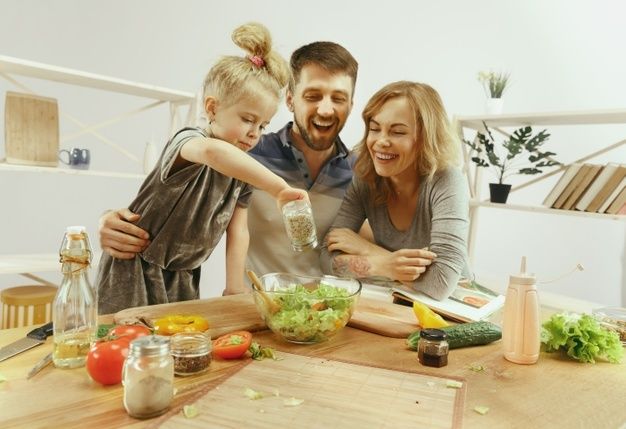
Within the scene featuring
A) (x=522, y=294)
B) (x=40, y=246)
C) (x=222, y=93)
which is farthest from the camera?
(x=40, y=246)

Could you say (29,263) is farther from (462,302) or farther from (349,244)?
(462,302)

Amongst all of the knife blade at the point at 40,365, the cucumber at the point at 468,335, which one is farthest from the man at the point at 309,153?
the knife blade at the point at 40,365

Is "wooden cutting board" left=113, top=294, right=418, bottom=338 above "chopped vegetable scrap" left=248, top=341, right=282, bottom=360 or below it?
above

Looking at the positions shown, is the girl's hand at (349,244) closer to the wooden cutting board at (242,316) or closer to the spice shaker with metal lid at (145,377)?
the wooden cutting board at (242,316)

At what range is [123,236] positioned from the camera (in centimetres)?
168

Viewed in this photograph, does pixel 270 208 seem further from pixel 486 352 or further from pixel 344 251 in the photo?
pixel 486 352

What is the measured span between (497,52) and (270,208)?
109 inches

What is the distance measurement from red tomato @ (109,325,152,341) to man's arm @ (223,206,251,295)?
0.80 meters

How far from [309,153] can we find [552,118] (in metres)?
1.41

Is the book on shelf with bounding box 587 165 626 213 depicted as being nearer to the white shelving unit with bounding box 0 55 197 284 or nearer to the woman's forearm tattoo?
the woman's forearm tattoo

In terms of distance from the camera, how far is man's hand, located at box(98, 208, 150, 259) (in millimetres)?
1690

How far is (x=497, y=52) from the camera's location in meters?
4.04

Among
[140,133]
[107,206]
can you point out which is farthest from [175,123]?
[107,206]

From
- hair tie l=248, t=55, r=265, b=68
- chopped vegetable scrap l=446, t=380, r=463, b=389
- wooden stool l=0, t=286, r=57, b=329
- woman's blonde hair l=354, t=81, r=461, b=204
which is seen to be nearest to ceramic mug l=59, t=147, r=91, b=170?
wooden stool l=0, t=286, r=57, b=329
